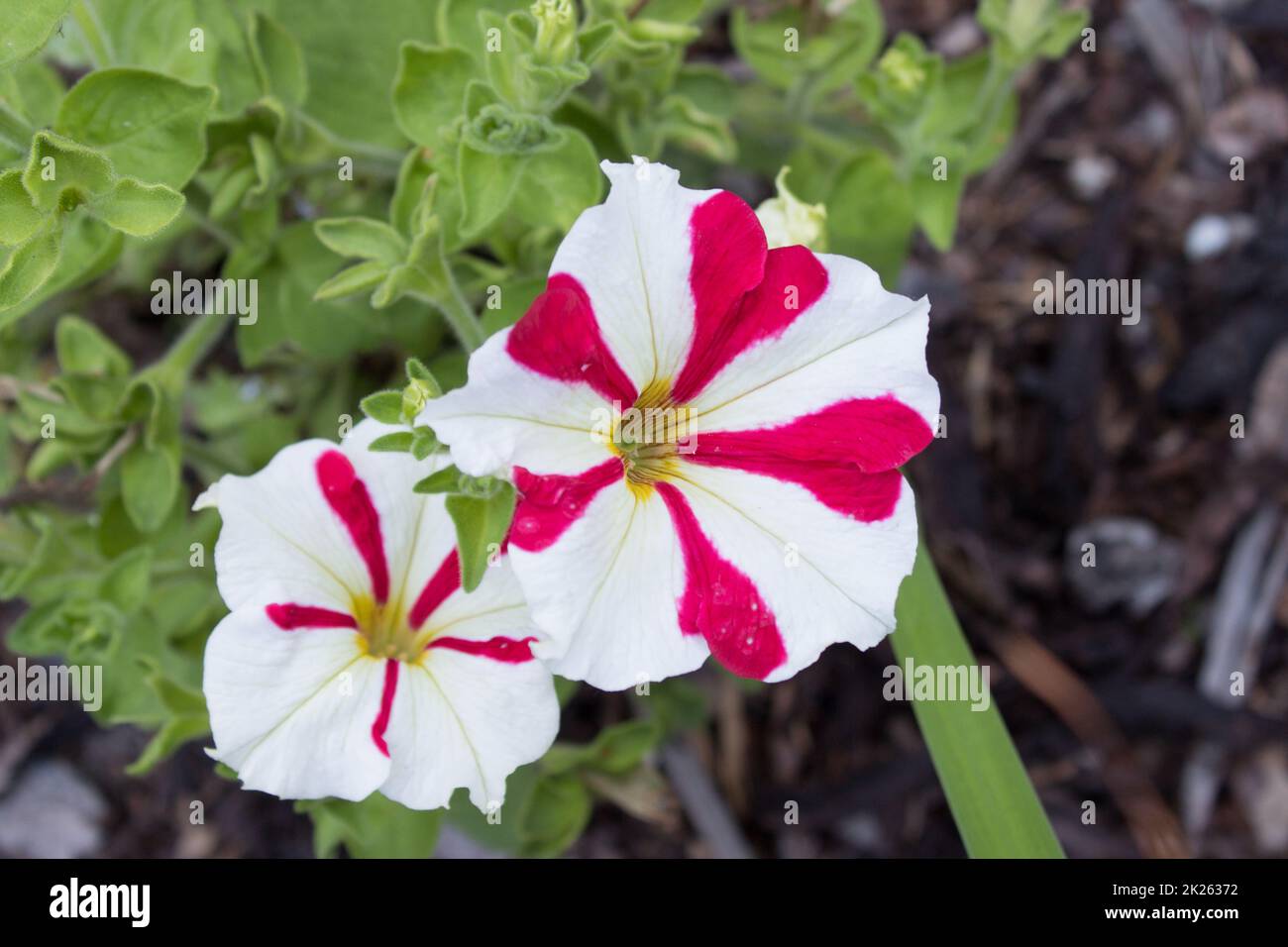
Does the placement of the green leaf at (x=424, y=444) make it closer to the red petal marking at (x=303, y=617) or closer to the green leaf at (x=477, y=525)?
the green leaf at (x=477, y=525)

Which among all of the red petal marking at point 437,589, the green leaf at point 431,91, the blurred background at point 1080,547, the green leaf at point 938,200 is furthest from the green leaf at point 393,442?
the blurred background at point 1080,547

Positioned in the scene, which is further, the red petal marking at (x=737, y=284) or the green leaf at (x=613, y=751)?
the green leaf at (x=613, y=751)

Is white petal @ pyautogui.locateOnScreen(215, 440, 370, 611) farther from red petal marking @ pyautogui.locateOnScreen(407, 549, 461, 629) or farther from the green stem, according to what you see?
the green stem

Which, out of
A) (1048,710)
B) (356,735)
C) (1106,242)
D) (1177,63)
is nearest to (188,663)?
(356,735)

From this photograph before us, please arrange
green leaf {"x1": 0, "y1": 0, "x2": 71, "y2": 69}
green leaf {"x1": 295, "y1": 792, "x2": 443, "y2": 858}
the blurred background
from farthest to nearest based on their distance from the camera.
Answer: the blurred background, green leaf {"x1": 295, "y1": 792, "x2": 443, "y2": 858}, green leaf {"x1": 0, "y1": 0, "x2": 71, "y2": 69}

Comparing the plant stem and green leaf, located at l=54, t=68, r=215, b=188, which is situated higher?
green leaf, located at l=54, t=68, r=215, b=188

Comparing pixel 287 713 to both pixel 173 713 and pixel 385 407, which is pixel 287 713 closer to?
pixel 385 407

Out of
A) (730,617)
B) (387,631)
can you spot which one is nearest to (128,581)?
(387,631)

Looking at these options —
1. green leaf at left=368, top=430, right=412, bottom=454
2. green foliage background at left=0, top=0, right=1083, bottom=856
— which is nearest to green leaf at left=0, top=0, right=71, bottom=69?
green foliage background at left=0, top=0, right=1083, bottom=856
